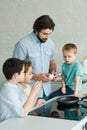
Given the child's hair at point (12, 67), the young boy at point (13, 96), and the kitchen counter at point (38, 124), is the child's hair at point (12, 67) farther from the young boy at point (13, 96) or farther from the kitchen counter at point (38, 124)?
the kitchen counter at point (38, 124)

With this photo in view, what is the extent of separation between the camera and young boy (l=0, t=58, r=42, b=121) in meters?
1.74

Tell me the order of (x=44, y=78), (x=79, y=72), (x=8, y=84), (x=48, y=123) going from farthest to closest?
(x=79, y=72), (x=44, y=78), (x=8, y=84), (x=48, y=123)

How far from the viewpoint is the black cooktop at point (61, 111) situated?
1735 mm

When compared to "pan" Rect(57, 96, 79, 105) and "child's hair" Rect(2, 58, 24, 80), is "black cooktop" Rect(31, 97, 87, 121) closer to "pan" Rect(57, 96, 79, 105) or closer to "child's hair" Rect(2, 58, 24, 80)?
"pan" Rect(57, 96, 79, 105)

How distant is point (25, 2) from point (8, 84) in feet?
6.38

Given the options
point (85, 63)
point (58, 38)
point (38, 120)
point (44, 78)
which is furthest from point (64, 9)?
point (38, 120)

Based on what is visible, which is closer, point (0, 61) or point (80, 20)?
point (80, 20)

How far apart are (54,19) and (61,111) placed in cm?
184

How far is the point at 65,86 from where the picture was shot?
106 inches

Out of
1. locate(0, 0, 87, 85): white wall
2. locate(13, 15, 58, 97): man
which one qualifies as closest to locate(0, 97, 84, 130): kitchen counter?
locate(13, 15, 58, 97): man

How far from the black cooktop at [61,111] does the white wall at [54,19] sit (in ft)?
5.05

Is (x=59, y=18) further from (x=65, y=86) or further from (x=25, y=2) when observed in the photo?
(x=65, y=86)

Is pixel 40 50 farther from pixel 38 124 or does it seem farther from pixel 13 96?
pixel 38 124

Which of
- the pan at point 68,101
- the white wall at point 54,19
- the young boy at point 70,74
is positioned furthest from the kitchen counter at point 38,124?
the white wall at point 54,19
